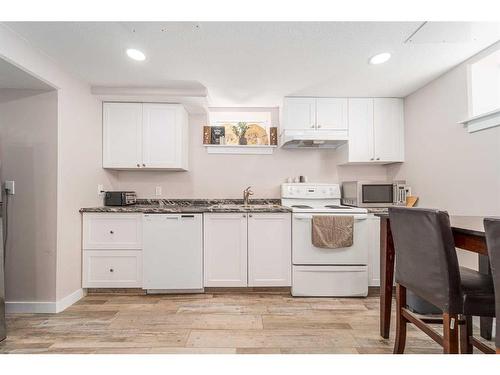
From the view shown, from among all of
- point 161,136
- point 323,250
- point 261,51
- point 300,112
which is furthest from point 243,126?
point 323,250

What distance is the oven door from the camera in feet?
8.80

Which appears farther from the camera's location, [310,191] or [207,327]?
[310,191]

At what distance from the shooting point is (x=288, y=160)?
3.50 metres

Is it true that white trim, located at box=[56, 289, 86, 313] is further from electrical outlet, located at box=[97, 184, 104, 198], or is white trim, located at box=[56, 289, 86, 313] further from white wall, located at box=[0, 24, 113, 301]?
electrical outlet, located at box=[97, 184, 104, 198]

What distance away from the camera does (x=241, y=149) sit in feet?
11.3

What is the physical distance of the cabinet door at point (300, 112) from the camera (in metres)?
3.14

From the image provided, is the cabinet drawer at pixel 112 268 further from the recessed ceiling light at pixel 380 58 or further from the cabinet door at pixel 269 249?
the recessed ceiling light at pixel 380 58

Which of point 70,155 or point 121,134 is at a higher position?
point 121,134

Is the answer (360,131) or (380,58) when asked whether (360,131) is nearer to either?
(360,131)

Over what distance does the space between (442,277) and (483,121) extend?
1.58 m

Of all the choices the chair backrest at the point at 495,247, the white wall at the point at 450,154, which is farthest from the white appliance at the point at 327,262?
the chair backrest at the point at 495,247

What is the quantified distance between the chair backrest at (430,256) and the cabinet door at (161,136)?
93.4 inches
